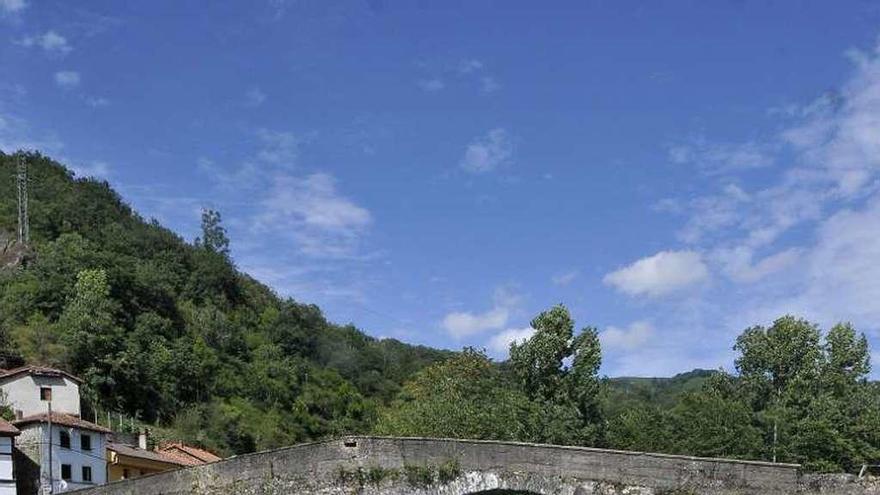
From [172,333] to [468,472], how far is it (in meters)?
71.6

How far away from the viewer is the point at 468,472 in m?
24.0

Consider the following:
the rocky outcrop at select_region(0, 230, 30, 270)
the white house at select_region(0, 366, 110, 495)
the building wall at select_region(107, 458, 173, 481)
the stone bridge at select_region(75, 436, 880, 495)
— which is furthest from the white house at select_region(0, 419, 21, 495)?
the rocky outcrop at select_region(0, 230, 30, 270)

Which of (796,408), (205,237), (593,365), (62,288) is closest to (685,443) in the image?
(593,365)

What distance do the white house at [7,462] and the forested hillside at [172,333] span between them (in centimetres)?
2448

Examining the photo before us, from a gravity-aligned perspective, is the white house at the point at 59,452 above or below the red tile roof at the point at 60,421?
below

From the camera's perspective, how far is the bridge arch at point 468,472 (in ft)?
73.8

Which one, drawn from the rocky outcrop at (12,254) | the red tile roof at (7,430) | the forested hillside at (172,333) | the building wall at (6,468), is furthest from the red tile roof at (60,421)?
the rocky outcrop at (12,254)

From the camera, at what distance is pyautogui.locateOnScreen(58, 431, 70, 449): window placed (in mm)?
44500

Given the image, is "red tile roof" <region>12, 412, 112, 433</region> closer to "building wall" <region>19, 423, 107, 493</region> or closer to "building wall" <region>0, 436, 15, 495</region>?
"building wall" <region>19, 423, 107, 493</region>

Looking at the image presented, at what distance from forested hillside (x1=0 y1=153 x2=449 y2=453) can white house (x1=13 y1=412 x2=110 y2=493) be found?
64.3 ft

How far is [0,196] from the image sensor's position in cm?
10000

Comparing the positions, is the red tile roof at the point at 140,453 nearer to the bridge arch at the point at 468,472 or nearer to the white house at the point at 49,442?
the white house at the point at 49,442

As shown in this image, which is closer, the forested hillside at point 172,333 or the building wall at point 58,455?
the building wall at point 58,455

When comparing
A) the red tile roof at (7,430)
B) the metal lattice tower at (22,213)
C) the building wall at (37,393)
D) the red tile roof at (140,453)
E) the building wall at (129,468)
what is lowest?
the building wall at (129,468)
